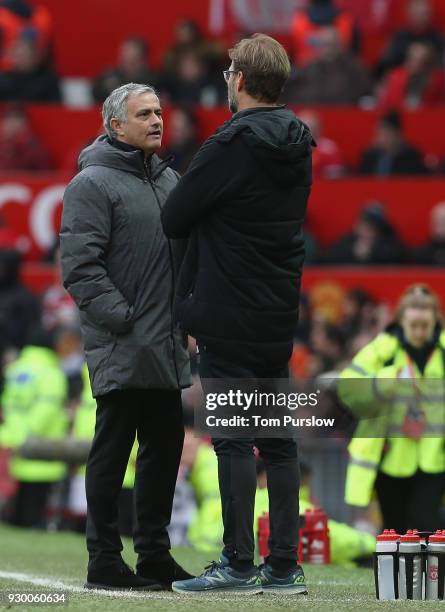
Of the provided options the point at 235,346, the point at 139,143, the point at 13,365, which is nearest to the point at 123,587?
the point at 235,346

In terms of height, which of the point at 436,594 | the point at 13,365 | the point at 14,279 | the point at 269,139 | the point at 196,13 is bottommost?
the point at 436,594

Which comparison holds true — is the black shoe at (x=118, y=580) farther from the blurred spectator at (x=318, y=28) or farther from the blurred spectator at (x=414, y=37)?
the blurred spectator at (x=414, y=37)

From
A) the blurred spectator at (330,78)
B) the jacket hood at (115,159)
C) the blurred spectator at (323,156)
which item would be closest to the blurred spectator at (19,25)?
the blurred spectator at (330,78)

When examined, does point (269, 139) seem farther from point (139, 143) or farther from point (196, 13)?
point (196, 13)

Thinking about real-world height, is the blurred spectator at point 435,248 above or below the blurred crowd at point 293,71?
below

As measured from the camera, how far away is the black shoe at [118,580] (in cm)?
727

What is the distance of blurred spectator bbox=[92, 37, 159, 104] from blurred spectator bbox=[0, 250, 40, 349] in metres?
3.58

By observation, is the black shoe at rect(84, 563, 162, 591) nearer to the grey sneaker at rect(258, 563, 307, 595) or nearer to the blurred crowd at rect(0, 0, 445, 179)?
the grey sneaker at rect(258, 563, 307, 595)

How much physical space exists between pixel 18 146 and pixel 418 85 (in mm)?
4353

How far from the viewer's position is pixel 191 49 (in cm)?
1891

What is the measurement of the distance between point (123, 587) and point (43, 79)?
11.9 metres

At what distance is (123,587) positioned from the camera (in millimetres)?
7266

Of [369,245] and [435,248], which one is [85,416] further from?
[435,248]

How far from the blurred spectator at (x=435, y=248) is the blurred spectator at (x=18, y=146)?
3914 mm
